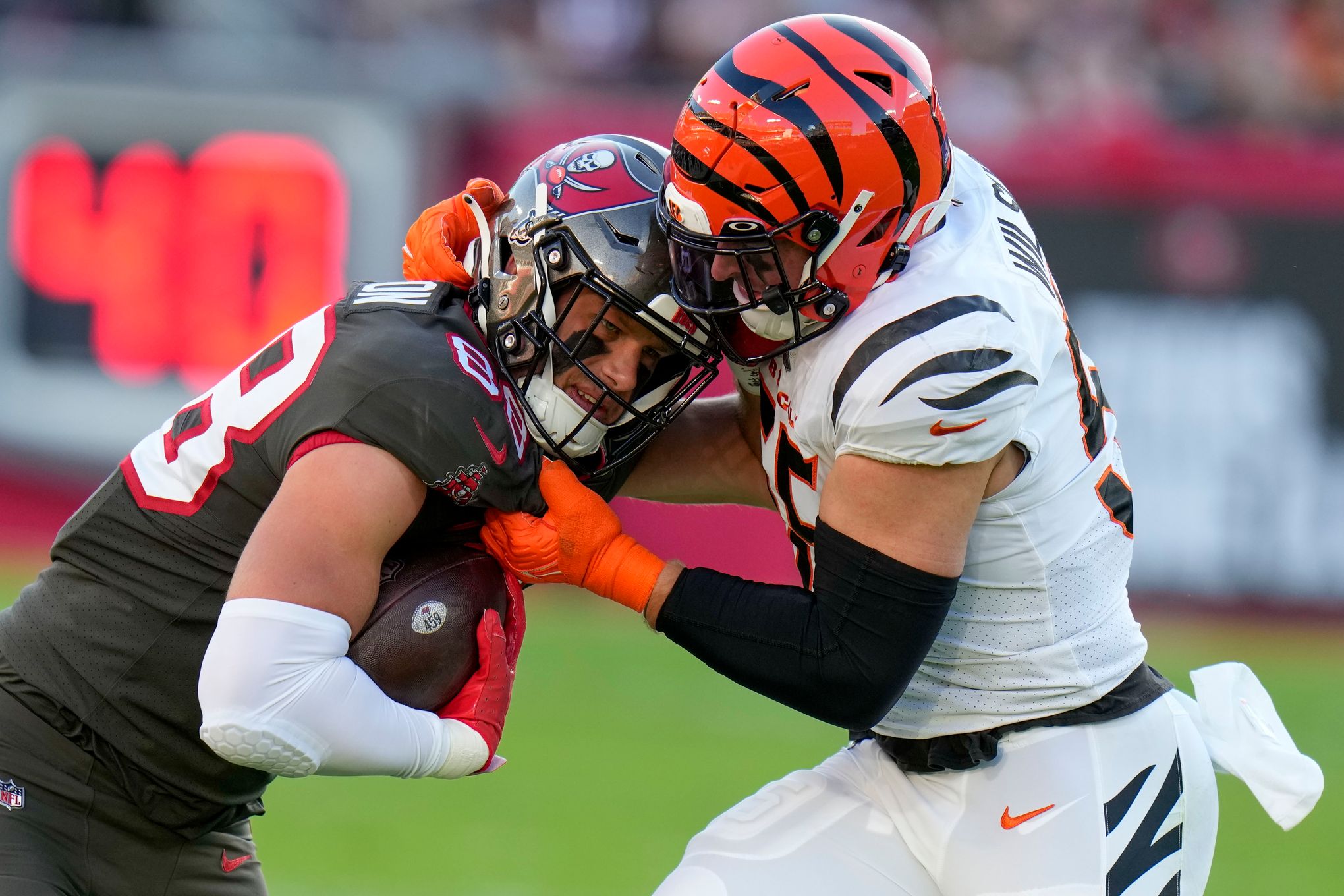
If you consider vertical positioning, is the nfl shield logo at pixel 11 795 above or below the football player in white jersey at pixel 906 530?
below

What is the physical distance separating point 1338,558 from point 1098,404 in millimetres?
6994

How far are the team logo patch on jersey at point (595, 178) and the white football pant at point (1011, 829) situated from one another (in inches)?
51.0

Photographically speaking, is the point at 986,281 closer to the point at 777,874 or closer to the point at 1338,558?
the point at 777,874

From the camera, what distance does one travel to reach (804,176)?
2.87 m

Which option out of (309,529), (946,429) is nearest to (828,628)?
(946,429)

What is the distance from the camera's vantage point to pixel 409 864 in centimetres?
578

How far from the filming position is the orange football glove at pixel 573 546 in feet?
9.84

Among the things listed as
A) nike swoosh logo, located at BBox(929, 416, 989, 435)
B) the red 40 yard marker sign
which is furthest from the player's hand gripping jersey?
the red 40 yard marker sign

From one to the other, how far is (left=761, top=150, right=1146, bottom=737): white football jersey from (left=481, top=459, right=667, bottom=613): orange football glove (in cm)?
39

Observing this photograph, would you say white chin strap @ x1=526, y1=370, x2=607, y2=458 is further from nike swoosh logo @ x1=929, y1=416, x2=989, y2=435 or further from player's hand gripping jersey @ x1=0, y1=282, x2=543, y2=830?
nike swoosh logo @ x1=929, y1=416, x2=989, y2=435

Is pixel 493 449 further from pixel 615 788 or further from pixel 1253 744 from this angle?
pixel 615 788

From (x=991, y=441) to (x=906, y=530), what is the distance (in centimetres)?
22

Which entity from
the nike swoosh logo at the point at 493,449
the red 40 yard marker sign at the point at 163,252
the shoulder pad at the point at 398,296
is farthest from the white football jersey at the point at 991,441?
the red 40 yard marker sign at the point at 163,252

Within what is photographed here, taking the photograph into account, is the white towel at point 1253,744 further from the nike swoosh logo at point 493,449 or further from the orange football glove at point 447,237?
the orange football glove at point 447,237
